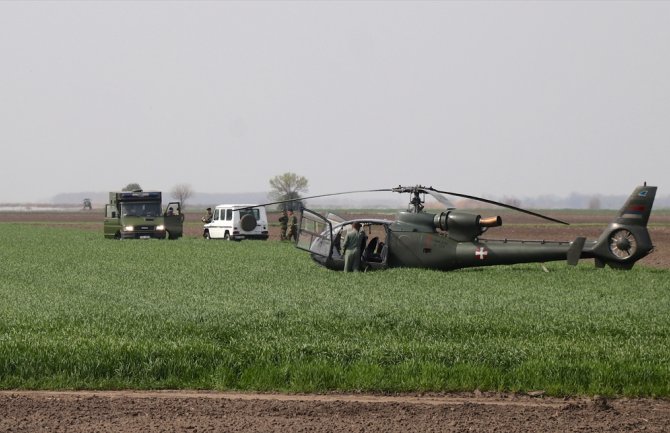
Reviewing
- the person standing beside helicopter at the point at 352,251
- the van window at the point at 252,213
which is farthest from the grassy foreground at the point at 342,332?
the van window at the point at 252,213

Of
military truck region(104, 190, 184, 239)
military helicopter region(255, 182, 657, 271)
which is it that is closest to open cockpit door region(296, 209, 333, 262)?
military helicopter region(255, 182, 657, 271)

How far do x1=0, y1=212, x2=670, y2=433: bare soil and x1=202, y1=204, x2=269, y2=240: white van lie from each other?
40523mm

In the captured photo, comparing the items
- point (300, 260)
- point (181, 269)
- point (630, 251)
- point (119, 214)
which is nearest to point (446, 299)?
point (630, 251)

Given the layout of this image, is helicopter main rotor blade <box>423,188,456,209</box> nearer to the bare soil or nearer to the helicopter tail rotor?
the helicopter tail rotor

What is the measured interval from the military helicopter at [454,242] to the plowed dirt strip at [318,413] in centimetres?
1486

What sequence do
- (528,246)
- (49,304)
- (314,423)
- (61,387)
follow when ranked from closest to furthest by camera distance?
(314,423) < (61,387) < (49,304) < (528,246)

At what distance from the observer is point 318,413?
9859 mm

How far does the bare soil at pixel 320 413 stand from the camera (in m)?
9.29

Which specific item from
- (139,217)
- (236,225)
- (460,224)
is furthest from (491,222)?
(139,217)

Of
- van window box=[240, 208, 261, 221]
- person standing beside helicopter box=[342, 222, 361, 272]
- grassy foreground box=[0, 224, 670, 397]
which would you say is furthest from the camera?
van window box=[240, 208, 261, 221]

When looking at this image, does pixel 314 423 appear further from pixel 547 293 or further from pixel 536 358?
pixel 547 293

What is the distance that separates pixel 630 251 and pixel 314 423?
18.3 metres

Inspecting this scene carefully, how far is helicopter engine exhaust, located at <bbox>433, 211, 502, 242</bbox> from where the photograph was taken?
26.2 meters

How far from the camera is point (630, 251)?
85.0 ft
